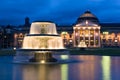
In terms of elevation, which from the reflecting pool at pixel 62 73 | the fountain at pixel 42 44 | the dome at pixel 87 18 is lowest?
the reflecting pool at pixel 62 73

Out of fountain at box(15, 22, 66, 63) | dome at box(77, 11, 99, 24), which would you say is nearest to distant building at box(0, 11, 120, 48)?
dome at box(77, 11, 99, 24)

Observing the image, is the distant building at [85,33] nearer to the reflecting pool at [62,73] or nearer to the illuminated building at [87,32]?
the illuminated building at [87,32]

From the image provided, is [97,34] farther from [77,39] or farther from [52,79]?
[52,79]

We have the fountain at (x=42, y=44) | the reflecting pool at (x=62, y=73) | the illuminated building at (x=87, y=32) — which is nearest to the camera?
the reflecting pool at (x=62, y=73)

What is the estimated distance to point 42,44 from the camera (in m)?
36.1

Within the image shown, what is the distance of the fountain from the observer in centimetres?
3428

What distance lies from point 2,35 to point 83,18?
38255mm

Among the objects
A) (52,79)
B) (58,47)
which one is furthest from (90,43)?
(52,79)

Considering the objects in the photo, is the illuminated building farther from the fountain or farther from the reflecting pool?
the reflecting pool

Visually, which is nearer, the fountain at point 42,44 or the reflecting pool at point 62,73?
the reflecting pool at point 62,73

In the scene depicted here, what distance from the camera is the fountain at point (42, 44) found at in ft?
112

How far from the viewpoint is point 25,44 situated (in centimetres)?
3725

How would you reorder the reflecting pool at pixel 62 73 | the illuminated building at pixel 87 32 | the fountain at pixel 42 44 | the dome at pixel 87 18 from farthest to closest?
the dome at pixel 87 18 < the illuminated building at pixel 87 32 < the fountain at pixel 42 44 < the reflecting pool at pixel 62 73

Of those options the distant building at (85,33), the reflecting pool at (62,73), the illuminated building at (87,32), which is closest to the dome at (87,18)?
the distant building at (85,33)
